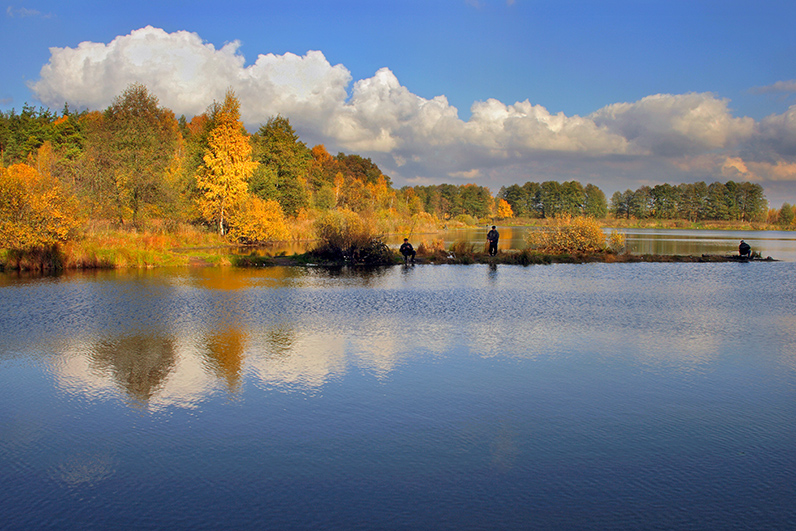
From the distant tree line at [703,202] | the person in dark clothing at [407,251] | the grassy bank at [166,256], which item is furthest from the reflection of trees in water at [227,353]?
the distant tree line at [703,202]

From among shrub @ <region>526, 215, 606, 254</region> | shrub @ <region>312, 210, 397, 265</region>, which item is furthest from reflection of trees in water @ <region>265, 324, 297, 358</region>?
shrub @ <region>526, 215, 606, 254</region>

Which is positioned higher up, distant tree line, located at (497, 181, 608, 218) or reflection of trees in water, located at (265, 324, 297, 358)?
distant tree line, located at (497, 181, 608, 218)

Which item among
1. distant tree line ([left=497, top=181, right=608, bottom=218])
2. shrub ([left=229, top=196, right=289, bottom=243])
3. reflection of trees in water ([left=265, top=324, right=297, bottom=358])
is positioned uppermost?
distant tree line ([left=497, top=181, right=608, bottom=218])

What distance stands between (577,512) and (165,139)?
181ft

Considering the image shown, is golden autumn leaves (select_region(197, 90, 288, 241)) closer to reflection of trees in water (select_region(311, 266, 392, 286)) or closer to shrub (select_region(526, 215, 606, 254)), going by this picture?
reflection of trees in water (select_region(311, 266, 392, 286))

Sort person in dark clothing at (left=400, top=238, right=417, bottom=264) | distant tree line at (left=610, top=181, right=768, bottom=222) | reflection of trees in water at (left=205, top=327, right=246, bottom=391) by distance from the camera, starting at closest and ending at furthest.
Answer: reflection of trees in water at (left=205, top=327, right=246, bottom=391)
person in dark clothing at (left=400, top=238, right=417, bottom=264)
distant tree line at (left=610, top=181, right=768, bottom=222)

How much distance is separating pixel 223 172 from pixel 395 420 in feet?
125

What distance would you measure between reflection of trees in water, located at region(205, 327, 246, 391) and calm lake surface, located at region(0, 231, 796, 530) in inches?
2.2

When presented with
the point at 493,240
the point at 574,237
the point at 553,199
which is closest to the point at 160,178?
the point at 493,240

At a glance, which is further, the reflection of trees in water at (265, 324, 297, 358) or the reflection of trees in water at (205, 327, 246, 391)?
the reflection of trees in water at (265, 324, 297, 358)

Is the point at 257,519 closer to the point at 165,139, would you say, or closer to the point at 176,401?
the point at 176,401

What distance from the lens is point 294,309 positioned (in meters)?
13.6

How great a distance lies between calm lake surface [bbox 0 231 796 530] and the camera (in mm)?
4215

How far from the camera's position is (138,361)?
8.45 metres
